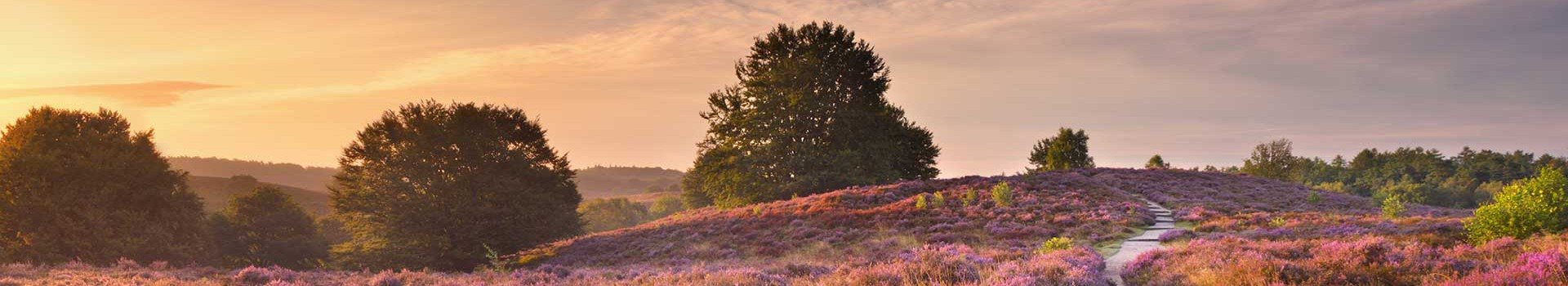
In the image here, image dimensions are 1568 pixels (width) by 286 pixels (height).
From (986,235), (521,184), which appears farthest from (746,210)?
(986,235)

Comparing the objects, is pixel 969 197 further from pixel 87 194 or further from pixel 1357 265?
pixel 87 194

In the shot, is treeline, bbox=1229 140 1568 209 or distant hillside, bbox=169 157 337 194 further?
distant hillside, bbox=169 157 337 194

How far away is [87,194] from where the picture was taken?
27672 millimetres

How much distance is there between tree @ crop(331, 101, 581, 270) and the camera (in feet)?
87.6

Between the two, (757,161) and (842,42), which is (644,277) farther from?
(842,42)

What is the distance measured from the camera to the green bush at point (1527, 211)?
13.9 meters

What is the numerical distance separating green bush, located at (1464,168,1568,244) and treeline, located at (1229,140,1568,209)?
62.4 m

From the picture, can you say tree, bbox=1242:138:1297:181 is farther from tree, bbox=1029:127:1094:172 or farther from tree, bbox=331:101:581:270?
tree, bbox=331:101:581:270

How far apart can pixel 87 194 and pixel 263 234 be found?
462 inches

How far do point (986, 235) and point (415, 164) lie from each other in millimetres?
23299

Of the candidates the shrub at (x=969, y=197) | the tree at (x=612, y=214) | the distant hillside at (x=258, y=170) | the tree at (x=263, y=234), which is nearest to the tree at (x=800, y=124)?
the shrub at (x=969, y=197)

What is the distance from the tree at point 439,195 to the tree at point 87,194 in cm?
850

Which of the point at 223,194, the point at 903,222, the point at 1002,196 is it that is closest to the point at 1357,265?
the point at 903,222

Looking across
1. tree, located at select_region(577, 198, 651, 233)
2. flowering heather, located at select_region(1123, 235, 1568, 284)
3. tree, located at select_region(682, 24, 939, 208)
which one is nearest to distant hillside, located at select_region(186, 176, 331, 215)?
tree, located at select_region(577, 198, 651, 233)
